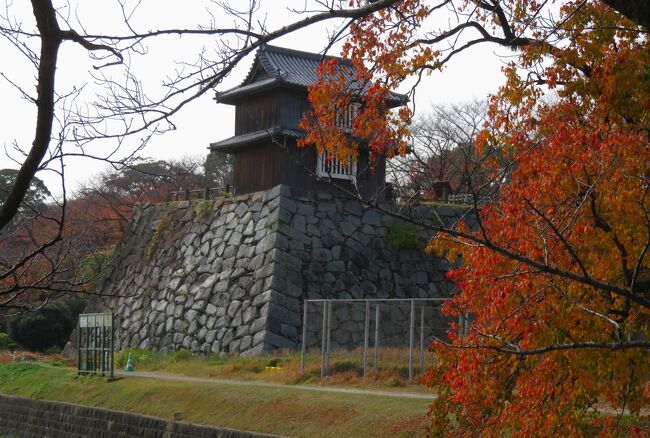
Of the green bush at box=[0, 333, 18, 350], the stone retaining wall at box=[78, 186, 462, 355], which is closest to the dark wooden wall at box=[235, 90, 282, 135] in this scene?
the stone retaining wall at box=[78, 186, 462, 355]

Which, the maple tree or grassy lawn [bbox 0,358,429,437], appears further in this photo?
grassy lawn [bbox 0,358,429,437]

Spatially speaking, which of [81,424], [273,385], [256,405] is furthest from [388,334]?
[81,424]

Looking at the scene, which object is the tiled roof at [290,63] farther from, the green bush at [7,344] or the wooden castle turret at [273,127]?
the green bush at [7,344]

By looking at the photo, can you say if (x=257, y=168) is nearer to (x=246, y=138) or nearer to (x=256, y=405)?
(x=246, y=138)

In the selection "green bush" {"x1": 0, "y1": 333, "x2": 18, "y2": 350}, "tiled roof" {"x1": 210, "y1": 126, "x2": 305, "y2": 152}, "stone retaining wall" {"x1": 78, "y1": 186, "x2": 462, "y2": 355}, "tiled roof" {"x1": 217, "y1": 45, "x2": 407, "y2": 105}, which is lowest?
"green bush" {"x1": 0, "y1": 333, "x2": 18, "y2": 350}

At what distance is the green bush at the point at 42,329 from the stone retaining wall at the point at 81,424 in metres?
10.9

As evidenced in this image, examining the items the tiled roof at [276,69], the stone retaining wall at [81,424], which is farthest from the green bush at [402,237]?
the stone retaining wall at [81,424]

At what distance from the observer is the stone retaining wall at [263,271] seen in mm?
30219

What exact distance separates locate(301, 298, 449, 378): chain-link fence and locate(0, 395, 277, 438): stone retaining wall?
3791 millimetres

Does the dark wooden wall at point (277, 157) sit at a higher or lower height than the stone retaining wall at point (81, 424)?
higher

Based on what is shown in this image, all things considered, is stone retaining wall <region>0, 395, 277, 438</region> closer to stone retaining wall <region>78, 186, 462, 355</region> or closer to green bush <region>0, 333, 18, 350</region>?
stone retaining wall <region>78, 186, 462, 355</region>

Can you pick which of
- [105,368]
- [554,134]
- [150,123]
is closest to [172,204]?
[105,368]

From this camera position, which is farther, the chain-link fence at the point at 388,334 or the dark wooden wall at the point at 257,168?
the dark wooden wall at the point at 257,168

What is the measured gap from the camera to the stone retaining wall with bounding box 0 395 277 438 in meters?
18.7
